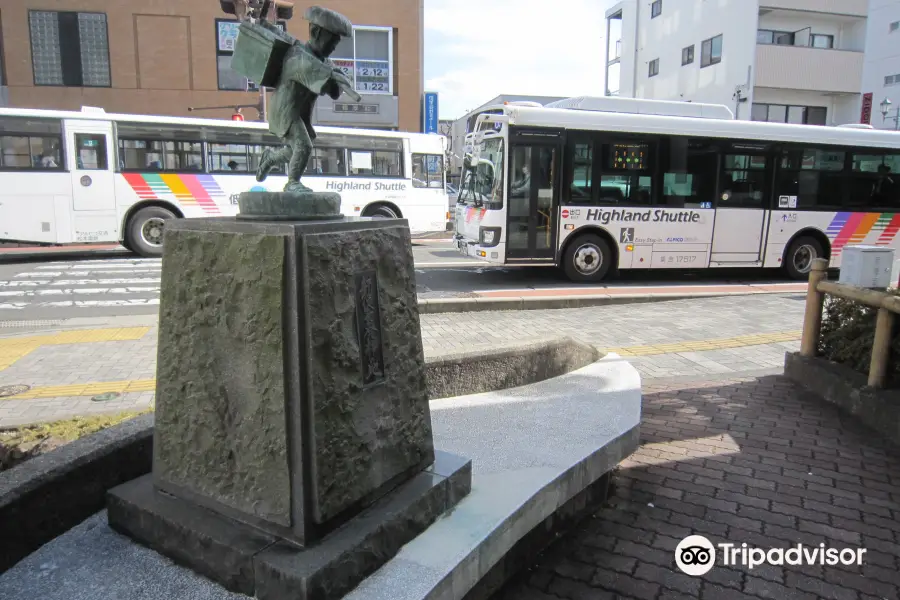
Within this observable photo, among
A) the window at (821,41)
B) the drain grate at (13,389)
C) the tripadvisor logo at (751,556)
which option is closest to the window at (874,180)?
the tripadvisor logo at (751,556)

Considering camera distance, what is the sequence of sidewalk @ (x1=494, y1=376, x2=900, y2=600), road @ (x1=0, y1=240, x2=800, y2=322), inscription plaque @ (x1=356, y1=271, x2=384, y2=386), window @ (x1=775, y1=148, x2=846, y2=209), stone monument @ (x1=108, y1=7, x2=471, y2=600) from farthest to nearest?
window @ (x1=775, y1=148, x2=846, y2=209), road @ (x1=0, y1=240, x2=800, y2=322), sidewalk @ (x1=494, y1=376, x2=900, y2=600), inscription plaque @ (x1=356, y1=271, x2=384, y2=386), stone monument @ (x1=108, y1=7, x2=471, y2=600)

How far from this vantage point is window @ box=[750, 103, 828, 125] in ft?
91.4

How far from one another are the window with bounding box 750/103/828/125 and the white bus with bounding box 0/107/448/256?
763 inches

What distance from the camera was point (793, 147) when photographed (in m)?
12.1

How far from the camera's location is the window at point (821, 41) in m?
27.6

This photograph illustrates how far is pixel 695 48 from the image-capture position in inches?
1226

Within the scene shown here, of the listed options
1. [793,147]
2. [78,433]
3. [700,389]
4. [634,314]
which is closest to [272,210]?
[78,433]

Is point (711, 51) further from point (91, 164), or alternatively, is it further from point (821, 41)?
point (91, 164)

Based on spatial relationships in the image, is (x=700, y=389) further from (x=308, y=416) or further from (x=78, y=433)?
(x=78, y=433)

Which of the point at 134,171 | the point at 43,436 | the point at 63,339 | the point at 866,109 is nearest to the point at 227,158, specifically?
the point at 134,171

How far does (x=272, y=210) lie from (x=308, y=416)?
2.94 ft

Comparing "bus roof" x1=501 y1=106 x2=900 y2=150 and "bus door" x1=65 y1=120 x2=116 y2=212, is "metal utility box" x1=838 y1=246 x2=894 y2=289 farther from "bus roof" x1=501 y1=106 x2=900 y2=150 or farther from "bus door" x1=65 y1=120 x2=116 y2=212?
"bus door" x1=65 y1=120 x2=116 y2=212

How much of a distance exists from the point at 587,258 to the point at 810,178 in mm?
4964

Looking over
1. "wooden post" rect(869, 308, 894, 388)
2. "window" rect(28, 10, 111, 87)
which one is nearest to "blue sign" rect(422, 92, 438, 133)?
"window" rect(28, 10, 111, 87)
